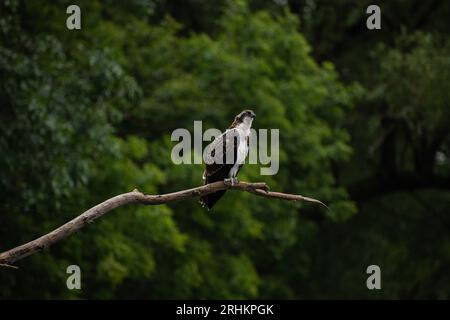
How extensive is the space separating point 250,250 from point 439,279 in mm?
4265

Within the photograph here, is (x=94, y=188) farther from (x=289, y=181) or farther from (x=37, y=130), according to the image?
(x=289, y=181)

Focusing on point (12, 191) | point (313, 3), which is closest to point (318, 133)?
point (313, 3)

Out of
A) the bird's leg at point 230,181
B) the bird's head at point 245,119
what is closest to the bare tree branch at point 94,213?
the bird's leg at point 230,181

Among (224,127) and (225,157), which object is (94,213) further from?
(224,127)

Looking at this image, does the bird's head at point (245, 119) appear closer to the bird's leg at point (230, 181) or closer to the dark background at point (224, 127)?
the bird's leg at point (230, 181)

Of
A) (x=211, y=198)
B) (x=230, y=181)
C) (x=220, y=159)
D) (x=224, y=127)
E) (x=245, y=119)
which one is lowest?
(x=211, y=198)

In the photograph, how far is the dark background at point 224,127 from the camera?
1702 cm

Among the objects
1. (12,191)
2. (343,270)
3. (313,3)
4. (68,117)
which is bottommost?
(343,270)

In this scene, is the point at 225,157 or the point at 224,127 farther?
the point at 224,127

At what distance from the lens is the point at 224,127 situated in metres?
21.2

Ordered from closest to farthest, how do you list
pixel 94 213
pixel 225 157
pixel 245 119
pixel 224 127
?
pixel 94 213 < pixel 225 157 < pixel 245 119 < pixel 224 127

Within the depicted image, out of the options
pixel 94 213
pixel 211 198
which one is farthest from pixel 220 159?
pixel 94 213

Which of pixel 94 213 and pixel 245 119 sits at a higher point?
pixel 245 119

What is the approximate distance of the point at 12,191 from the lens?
Result: 632 inches
